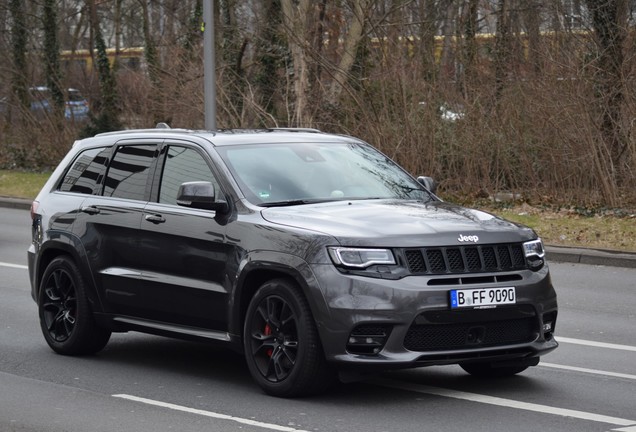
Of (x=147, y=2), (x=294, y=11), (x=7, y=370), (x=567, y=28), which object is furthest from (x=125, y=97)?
(x=7, y=370)

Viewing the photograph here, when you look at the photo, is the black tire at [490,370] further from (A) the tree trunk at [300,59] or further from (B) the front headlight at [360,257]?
(A) the tree trunk at [300,59]

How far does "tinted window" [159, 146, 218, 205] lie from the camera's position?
9.09m

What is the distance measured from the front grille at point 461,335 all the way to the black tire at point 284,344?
56cm

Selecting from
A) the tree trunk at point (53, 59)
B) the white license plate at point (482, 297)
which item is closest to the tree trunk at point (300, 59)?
the tree trunk at point (53, 59)

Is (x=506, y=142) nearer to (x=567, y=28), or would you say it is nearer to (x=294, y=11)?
(x=567, y=28)

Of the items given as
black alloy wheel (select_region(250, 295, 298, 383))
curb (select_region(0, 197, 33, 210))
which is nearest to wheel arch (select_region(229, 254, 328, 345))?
black alloy wheel (select_region(250, 295, 298, 383))

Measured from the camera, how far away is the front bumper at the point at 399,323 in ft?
25.0

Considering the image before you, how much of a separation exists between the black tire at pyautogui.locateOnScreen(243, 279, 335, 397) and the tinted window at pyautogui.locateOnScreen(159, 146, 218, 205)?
1204 mm

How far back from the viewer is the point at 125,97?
105 ft

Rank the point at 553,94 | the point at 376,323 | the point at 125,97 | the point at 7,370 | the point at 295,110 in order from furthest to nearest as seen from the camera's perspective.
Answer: the point at 125,97 → the point at 295,110 → the point at 553,94 → the point at 7,370 → the point at 376,323

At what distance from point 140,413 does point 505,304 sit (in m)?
2.21

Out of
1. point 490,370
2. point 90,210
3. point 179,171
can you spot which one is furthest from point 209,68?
point 490,370

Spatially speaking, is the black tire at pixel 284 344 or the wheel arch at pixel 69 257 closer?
the black tire at pixel 284 344

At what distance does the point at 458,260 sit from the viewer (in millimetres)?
7824
